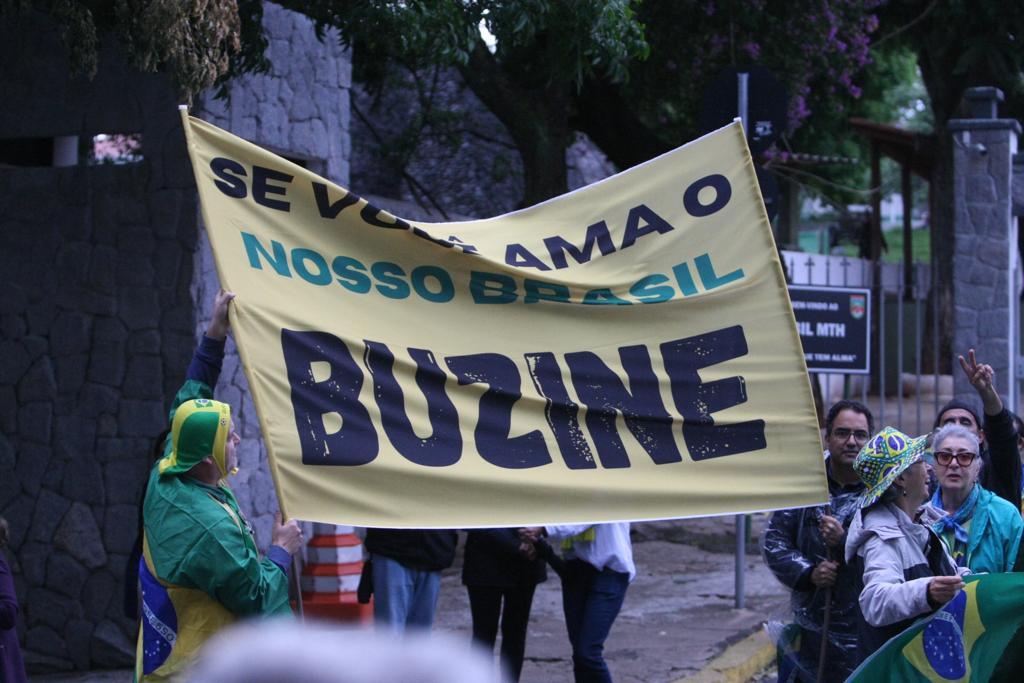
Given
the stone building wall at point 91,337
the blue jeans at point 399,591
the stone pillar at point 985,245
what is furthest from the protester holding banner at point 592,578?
the stone pillar at point 985,245

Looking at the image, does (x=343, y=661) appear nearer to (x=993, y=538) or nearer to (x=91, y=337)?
(x=993, y=538)

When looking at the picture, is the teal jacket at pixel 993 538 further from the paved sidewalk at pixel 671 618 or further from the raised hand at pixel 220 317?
the raised hand at pixel 220 317

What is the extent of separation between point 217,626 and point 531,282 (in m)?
1.82

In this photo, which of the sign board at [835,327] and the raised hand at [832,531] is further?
the sign board at [835,327]

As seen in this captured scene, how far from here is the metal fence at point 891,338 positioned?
1388 cm

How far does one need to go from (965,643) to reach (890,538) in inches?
16.4

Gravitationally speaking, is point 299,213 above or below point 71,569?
above

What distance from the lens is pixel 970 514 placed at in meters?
5.39

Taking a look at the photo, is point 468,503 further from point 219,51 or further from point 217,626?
point 219,51

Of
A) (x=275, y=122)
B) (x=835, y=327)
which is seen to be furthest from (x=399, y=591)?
(x=835, y=327)

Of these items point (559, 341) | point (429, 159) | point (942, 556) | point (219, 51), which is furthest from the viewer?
point (429, 159)

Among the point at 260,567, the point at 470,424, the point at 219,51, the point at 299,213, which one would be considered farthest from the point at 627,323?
the point at 219,51

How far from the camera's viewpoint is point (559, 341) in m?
5.36

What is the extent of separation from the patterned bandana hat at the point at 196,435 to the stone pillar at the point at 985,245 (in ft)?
26.7
